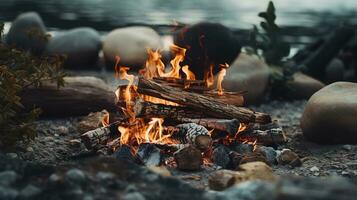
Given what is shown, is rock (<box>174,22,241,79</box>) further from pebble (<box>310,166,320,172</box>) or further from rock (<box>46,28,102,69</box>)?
pebble (<box>310,166,320,172</box>)

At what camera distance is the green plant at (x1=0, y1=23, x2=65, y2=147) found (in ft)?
17.0

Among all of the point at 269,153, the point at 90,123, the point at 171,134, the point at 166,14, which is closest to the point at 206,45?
the point at 90,123

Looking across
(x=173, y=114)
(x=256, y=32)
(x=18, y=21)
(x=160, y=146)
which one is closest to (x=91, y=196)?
(x=160, y=146)

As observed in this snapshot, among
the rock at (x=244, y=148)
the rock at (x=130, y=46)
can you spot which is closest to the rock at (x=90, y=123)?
the rock at (x=244, y=148)

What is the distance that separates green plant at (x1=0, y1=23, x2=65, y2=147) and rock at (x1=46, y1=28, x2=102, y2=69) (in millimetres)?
3968

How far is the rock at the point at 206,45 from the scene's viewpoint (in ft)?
27.0


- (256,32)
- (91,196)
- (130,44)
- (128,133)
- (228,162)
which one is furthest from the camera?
(130,44)

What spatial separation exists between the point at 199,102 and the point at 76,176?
258 cm

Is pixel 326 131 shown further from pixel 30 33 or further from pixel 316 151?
pixel 30 33

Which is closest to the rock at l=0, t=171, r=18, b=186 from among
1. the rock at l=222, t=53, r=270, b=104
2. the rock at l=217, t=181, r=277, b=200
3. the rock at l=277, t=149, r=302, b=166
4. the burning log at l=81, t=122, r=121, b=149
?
the rock at l=217, t=181, r=277, b=200

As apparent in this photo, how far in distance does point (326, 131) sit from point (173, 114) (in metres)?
1.66

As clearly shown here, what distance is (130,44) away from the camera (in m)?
10.7

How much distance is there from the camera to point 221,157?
5.39 meters

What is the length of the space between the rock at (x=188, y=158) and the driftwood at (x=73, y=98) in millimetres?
2349
